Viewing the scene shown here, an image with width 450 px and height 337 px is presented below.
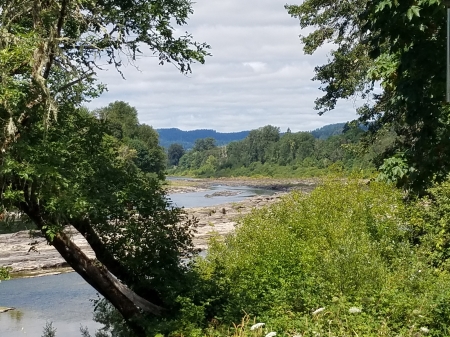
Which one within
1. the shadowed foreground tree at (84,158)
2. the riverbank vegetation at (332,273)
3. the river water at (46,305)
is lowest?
the river water at (46,305)

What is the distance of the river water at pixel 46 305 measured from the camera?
59.7 ft

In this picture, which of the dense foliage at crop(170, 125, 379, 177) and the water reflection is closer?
the water reflection

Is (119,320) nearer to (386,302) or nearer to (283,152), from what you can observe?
(386,302)

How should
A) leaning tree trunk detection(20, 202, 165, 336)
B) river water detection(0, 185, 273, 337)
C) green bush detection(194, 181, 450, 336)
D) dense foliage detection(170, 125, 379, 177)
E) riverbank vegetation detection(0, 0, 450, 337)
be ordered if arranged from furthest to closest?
1. dense foliage detection(170, 125, 379, 177)
2. river water detection(0, 185, 273, 337)
3. leaning tree trunk detection(20, 202, 165, 336)
4. green bush detection(194, 181, 450, 336)
5. riverbank vegetation detection(0, 0, 450, 337)

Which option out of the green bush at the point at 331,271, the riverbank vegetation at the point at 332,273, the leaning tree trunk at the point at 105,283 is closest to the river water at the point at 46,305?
the green bush at the point at 331,271

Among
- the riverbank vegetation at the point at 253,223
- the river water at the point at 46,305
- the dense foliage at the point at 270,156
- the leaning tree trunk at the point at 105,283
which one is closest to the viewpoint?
the riverbank vegetation at the point at 253,223

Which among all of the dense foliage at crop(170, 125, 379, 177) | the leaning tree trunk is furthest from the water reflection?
the dense foliage at crop(170, 125, 379, 177)

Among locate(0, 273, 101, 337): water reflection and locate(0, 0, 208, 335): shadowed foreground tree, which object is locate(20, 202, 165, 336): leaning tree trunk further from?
locate(0, 273, 101, 337): water reflection

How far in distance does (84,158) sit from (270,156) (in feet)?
448

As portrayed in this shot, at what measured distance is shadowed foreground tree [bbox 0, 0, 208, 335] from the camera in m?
7.36

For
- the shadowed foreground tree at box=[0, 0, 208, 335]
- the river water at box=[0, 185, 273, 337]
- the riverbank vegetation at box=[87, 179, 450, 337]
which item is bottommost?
the river water at box=[0, 185, 273, 337]

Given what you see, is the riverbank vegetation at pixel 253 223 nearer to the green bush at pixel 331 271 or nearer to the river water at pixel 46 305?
the green bush at pixel 331 271

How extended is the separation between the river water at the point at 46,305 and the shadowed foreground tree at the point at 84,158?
5.57 metres

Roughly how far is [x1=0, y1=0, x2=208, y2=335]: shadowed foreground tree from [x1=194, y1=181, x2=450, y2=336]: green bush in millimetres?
1239
